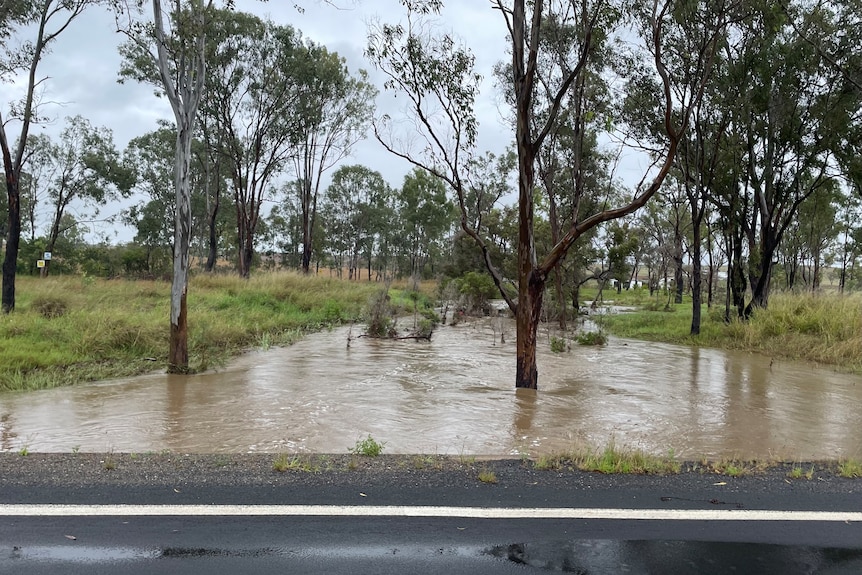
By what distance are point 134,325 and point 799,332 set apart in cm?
1699

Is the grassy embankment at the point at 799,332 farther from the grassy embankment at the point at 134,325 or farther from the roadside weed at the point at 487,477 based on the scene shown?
the roadside weed at the point at 487,477

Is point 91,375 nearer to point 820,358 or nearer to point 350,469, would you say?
point 350,469

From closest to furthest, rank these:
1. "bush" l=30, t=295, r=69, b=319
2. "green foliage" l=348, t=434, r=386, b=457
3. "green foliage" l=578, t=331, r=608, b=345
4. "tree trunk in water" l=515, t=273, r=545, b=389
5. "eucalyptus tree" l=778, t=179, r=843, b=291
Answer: "green foliage" l=348, t=434, r=386, b=457
"tree trunk in water" l=515, t=273, r=545, b=389
"bush" l=30, t=295, r=69, b=319
"green foliage" l=578, t=331, r=608, b=345
"eucalyptus tree" l=778, t=179, r=843, b=291

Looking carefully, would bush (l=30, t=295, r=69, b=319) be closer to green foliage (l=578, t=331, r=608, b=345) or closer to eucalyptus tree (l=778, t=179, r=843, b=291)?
green foliage (l=578, t=331, r=608, b=345)

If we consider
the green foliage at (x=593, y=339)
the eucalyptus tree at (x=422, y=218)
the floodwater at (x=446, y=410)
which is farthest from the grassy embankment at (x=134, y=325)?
the eucalyptus tree at (x=422, y=218)

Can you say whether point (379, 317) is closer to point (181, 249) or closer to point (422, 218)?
point (181, 249)

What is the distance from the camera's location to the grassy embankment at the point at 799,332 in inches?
583

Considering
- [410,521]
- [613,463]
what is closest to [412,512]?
[410,521]

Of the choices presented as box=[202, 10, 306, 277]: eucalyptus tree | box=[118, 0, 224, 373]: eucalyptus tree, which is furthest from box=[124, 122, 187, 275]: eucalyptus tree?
box=[118, 0, 224, 373]: eucalyptus tree

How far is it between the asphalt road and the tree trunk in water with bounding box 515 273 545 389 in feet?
14.7

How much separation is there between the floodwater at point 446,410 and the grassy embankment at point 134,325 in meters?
0.91

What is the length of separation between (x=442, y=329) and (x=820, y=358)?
11.5 meters

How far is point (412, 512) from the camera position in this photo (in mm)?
4078

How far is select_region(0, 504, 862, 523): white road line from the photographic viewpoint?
3969 millimetres
